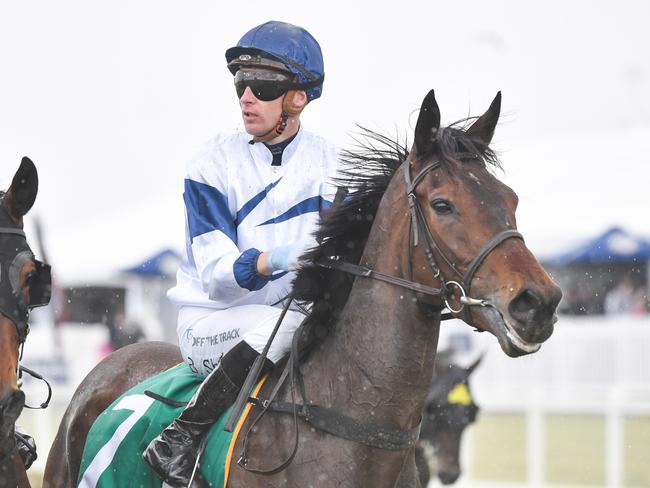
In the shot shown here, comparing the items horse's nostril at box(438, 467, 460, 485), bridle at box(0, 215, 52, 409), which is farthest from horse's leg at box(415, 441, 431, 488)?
bridle at box(0, 215, 52, 409)

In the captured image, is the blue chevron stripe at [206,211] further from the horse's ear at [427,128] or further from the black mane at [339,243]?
the horse's ear at [427,128]

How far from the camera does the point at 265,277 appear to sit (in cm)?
442

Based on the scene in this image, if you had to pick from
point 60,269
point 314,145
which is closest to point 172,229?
point 60,269

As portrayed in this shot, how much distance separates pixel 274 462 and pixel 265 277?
0.79 m

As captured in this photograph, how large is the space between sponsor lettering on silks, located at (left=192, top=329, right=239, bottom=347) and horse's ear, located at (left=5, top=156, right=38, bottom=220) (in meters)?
0.91

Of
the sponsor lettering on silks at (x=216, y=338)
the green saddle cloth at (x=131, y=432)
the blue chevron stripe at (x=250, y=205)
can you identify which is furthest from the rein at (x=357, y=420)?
the green saddle cloth at (x=131, y=432)

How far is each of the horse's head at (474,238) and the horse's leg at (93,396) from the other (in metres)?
1.98

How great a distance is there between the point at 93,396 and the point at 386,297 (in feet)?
6.63

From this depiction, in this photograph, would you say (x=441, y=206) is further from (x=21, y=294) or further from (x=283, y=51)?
Answer: (x=21, y=294)

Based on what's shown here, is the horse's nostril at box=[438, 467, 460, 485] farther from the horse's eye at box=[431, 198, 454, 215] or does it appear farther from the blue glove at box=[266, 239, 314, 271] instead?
the horse's eye at box=[431, 198, 454, 215]

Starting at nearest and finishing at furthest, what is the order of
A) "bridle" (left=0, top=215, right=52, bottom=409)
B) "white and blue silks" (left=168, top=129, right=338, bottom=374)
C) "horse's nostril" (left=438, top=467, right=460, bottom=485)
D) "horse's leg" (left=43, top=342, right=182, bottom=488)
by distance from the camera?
"bridle" (left=0, top=215, right=52, bottom=409)
"white and blue silks" (left=168, top=129, right=338, bottom=374)
"horse's leg" (left=43, top=342, right=182, bottom=488)
"horse's nostril" (left=438, top=467, right=460, bottom=485)

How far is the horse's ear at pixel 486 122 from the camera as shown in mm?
4157

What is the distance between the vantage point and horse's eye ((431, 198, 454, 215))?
3.84 metres

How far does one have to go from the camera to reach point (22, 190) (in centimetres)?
445
